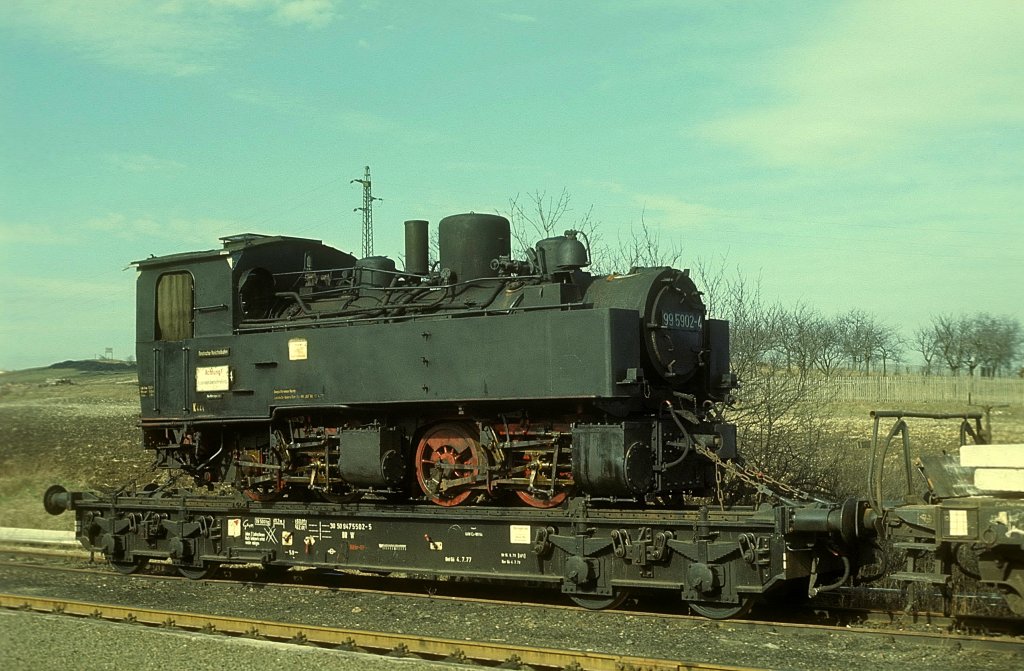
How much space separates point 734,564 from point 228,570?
6.88 m

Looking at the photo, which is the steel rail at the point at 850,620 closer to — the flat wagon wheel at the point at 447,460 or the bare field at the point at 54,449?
the flat wagon wheel at the point at 447,460

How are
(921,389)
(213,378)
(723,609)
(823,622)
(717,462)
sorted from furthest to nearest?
(921,389) → (213,378) → (717,462) → (823,622) → (723,609)

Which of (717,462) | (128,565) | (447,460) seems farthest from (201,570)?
(717,462)

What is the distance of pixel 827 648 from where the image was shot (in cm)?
802

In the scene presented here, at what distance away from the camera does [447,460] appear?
35.2ft

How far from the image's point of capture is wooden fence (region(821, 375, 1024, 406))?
33.2 meters

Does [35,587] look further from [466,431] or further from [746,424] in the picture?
[746,424]

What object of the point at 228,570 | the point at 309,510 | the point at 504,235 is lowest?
the point at 228,570

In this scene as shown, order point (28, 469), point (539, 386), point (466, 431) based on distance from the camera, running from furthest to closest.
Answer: point (28, 469) → point (466, 431) → point (539, 386)

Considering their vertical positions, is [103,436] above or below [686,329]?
below

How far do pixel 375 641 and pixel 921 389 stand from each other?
29171mm

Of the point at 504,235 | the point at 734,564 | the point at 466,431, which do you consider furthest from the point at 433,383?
the point at 734,564

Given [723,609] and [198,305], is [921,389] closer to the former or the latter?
[723,609]

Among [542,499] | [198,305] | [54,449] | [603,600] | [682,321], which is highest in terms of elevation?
[198,305]
